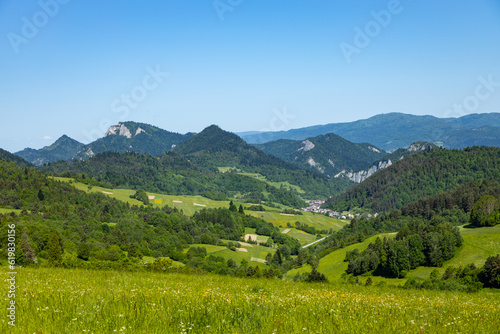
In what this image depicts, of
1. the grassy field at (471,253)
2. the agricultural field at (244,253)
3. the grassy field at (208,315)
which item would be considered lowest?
the agricultural field at (244,253)

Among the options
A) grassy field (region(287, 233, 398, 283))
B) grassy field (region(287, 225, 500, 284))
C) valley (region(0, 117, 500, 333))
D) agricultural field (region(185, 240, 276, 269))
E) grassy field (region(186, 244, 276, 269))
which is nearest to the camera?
valley (region(0, 117, 500, 333))

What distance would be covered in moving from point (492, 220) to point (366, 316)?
12641 cm

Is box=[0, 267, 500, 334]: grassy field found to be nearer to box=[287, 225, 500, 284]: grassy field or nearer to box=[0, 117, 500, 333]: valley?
box=[0, 117, 500, 333]: valley

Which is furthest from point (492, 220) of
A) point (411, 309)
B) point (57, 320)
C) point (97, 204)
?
point (97, 204)

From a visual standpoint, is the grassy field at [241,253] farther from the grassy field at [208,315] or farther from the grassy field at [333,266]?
the grassy field at [208,315]

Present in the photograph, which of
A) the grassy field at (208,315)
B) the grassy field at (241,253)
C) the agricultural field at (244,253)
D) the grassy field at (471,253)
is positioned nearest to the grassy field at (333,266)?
the grassy field at (471,253)

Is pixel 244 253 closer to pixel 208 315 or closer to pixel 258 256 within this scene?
pixel 258 256

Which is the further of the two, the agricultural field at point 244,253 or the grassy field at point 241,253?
the agricultural field at point 244,253

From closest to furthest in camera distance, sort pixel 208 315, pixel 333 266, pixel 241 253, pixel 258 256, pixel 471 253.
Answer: pixel 208 315 < pixel 471 253 < pixel 333 266 < pixel 241 253 < pixel 258 256

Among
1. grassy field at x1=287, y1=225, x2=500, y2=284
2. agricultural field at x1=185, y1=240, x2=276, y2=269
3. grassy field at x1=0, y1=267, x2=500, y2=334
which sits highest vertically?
grassy field at x1=0, y1=267, x2=500, y2=334

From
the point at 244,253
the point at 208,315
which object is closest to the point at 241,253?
the point at 244,253

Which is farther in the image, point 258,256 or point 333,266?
point 258,256

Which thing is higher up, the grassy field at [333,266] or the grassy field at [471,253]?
the grassy field at [471,253]

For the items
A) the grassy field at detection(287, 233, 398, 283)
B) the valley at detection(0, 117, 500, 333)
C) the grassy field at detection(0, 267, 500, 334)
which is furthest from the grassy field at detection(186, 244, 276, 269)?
the grassy field at detection(0, 267, 500, 334)
